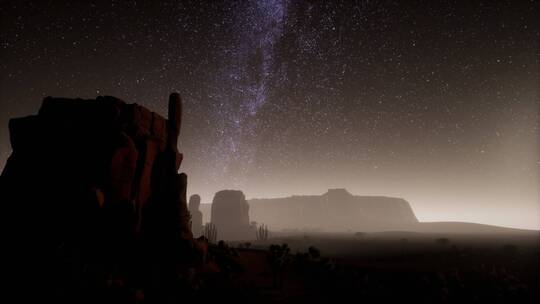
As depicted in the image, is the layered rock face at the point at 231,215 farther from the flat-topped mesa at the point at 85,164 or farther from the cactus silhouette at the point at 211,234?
the flat-topped mesa at the point at 85,164

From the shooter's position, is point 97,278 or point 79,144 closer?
point 97,278

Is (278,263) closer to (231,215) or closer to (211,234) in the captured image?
(211,234)

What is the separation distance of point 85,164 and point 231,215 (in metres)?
164

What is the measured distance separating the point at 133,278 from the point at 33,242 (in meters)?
8.44

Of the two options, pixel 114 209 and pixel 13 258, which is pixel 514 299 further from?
pixel 13 258

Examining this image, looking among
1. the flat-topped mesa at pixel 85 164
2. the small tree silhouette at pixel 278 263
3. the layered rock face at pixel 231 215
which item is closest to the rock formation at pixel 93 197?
the flat-topped mesa at pixel 85 164

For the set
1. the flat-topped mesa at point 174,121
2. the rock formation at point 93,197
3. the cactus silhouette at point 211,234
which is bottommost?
the cactus silhouette at point 211,234

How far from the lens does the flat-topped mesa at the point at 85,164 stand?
23.1m

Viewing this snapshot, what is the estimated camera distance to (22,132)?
25.3 m

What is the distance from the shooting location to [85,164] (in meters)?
23.9

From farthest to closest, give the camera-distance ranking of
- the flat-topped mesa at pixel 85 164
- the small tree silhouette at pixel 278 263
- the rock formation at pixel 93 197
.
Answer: the small tree silhouette at pixel 278 263
the flat-topped mesa at pixel 85 164
the rock formation at pixel 93 197

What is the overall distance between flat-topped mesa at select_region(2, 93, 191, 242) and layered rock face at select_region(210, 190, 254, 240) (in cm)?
15477

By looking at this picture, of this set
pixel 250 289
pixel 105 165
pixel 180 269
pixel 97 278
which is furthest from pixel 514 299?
pixel 105 165

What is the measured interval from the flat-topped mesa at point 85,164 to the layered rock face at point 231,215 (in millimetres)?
154775
